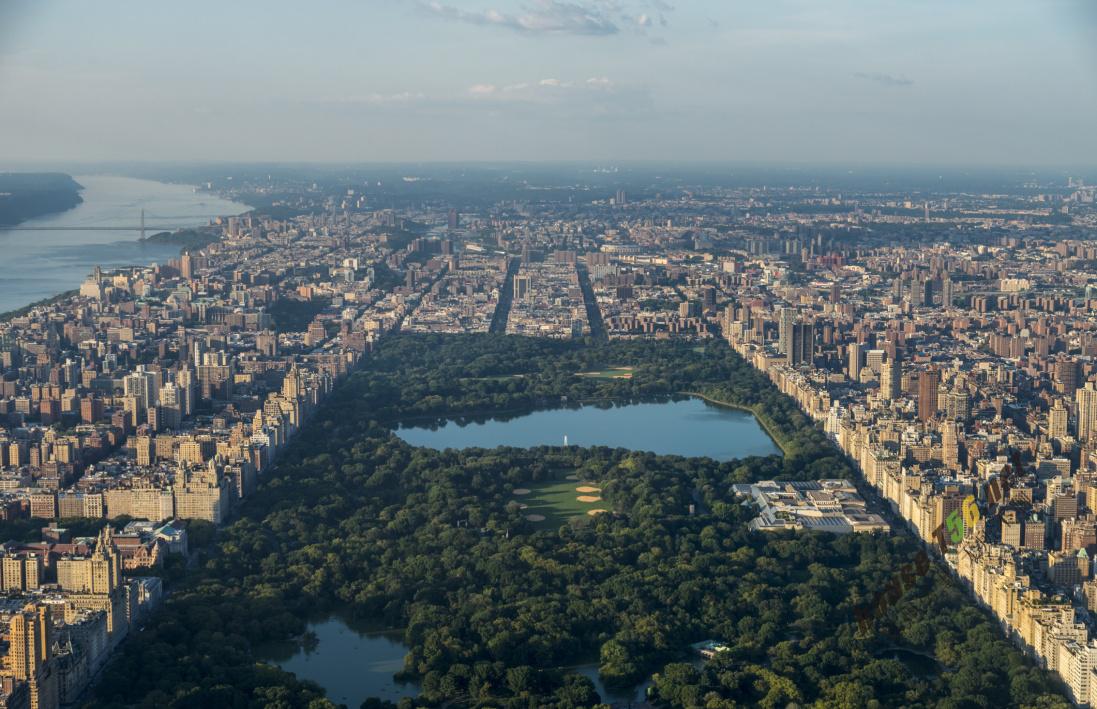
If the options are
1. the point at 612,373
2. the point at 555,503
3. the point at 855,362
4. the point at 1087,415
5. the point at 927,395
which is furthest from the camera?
the point at 612,373

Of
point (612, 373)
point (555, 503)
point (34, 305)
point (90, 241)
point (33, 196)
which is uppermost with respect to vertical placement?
point (33, 196)

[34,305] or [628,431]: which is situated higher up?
[34,305]

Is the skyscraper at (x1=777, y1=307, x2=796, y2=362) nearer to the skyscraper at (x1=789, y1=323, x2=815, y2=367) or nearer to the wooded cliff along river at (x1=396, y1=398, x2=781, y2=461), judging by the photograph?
the skyscraper at (x1=789, y1=323, x2=815, y2=367)

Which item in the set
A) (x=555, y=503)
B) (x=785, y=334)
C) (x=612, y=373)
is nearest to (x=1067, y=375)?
(x=785, y=334)

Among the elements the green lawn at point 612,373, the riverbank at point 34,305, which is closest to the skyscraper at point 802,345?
the green lawn at point 612,373

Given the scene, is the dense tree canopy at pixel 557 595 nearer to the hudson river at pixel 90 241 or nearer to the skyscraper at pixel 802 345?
the skyscraper at pixel 802 345

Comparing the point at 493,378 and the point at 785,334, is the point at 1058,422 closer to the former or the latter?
the point at 785,334

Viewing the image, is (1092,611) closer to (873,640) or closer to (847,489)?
(873,640)

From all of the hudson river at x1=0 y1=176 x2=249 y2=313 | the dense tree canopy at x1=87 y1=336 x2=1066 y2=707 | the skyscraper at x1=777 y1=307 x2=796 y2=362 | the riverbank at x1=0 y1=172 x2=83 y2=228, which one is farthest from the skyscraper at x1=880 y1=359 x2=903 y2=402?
the riverbank at x1=0 y1=172 x2=83 y2=228
